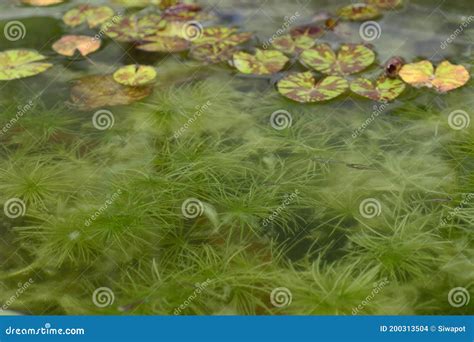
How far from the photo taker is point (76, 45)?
390 cm

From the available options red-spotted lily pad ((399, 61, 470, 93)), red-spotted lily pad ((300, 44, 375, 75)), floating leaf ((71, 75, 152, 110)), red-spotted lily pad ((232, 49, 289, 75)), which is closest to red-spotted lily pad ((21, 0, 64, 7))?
floating leaf ((71, 75, 152, 110))

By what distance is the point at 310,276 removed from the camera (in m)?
2.62

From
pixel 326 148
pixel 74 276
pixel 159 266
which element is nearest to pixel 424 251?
pixel 326 148

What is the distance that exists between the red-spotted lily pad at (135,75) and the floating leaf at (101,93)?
3 cm

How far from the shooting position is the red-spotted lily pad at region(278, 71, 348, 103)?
11.4ft

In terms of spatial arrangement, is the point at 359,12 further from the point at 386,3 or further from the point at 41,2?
the point at 41,2

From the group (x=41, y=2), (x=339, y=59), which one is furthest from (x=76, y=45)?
(x=339, y=59)

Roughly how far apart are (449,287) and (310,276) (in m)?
0.50

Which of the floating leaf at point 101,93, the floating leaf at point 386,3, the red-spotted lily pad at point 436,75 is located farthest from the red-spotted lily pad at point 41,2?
the red-spotted lily pad at point 436,75

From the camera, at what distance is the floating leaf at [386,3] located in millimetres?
4133

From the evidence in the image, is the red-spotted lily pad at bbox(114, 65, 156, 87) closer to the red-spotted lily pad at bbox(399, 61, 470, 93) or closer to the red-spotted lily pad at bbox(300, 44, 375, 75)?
the red-spotted lily pad at bbox(300, 44, 375, 75)

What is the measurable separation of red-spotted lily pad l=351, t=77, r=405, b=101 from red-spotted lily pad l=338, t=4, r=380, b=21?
0.65m

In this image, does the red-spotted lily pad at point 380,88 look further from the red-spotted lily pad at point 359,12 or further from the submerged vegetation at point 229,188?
the red-spotted lily pad at point 359,12

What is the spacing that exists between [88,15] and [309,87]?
146 cm
